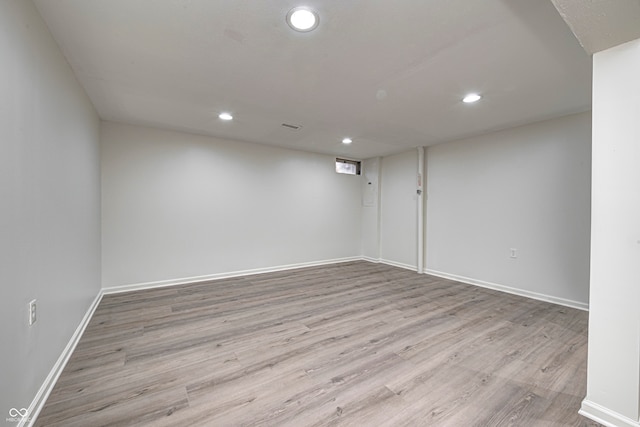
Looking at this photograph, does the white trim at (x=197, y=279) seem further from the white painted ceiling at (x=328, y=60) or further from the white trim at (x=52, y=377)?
the white painted ceiling at (x=328, y=60)

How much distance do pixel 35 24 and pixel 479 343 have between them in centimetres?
385

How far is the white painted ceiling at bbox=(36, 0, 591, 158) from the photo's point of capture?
1.49m

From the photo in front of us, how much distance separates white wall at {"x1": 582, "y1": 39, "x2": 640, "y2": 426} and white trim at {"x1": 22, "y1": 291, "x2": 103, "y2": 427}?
10.0 ft

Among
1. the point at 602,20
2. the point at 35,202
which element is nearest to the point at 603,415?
the point at 602,20

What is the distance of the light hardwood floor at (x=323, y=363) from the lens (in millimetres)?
1467

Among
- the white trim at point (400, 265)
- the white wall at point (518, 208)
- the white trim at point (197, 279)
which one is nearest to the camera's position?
the white wall at point (518, 208)

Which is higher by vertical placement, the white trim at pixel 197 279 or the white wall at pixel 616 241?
the white wall at pixel 616 241

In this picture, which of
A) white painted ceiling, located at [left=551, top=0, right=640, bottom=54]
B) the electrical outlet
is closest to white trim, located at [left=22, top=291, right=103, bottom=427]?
the electrical outlet

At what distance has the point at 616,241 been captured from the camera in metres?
1.37

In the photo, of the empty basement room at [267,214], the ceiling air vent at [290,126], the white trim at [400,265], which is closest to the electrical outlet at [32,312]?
the empty basement room at [267,214]

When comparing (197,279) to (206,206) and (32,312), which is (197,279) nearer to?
(206,206)

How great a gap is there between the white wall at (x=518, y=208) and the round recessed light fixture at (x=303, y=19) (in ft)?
11.2

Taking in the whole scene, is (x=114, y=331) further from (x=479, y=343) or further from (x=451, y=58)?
(x=451, y=58)

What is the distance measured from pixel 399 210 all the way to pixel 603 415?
3981 millimetres
